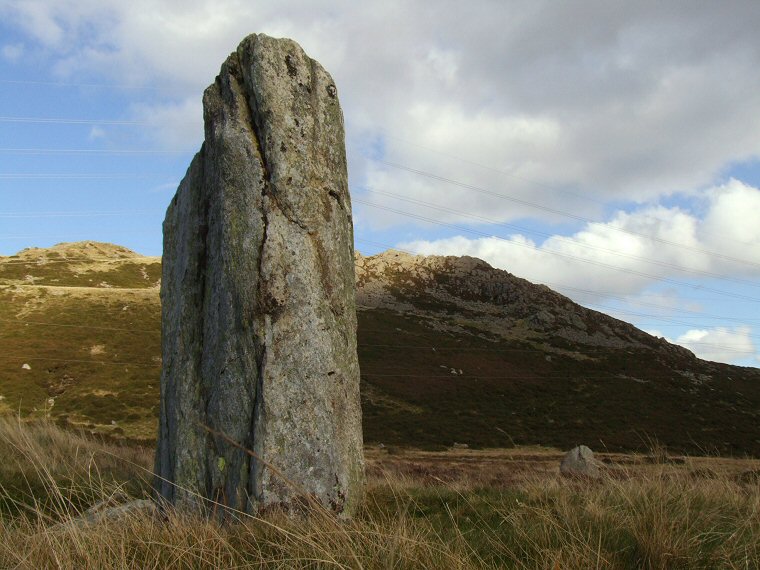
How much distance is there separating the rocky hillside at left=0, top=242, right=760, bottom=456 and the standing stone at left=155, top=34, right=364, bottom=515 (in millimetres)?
18730

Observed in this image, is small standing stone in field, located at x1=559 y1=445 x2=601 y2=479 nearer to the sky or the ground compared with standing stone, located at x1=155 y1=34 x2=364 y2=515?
nearer to the ground

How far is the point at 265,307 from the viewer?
6824mm

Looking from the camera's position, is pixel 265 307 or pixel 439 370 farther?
pixel 439 370

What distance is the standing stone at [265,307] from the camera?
6.65 m

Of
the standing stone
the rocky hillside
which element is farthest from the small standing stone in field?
the standing stone

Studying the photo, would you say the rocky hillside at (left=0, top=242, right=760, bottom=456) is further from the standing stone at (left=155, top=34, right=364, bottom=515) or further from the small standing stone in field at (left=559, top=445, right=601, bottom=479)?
the standing stone at (left=155, top=34, right=364, bottom=515)

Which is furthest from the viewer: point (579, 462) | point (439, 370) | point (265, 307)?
point (439, 370)

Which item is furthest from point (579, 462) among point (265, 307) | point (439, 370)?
point (439, 370)

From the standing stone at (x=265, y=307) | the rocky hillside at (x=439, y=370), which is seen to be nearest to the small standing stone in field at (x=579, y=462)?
the rocky hillside at (x=439, y=370)

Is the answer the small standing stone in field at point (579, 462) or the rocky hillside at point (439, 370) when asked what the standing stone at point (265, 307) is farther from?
the rocky hillside at point (439, 370)

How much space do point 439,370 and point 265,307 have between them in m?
48.5

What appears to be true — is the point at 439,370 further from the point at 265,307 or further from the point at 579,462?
the point at 265,307

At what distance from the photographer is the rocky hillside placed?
37.1 meters

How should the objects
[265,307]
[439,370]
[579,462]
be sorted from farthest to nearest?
1. [439,370]
2. [579,462]
3. [265,307]
